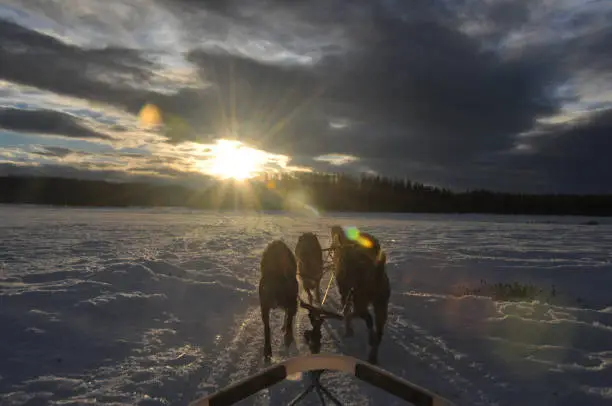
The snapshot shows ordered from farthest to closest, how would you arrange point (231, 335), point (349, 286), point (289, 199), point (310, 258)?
1. point (289, 199)
2. point (310, 258)
3. point (231, 335)
4. point (349, 286)

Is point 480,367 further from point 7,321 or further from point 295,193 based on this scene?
point 295,193

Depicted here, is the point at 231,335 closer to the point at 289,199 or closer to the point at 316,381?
the point at 316,381

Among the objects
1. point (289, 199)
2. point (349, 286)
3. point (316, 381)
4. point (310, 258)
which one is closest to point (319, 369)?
point (316, 381)

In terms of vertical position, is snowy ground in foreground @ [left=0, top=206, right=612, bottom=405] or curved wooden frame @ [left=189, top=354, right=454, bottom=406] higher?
curved wooden frame @ [left=189, top=354, right=454, bottom=406]

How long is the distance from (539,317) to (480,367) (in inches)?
93.7

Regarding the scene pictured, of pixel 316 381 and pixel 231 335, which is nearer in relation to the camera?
pixel 316 381

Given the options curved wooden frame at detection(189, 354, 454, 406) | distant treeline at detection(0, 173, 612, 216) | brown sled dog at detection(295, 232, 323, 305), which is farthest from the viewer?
distant treeline at detection(0, 173, 612, 216)

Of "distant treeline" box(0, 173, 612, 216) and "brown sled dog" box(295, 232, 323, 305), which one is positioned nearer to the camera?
"brown sled dog" box(295, 232, 323, 305)

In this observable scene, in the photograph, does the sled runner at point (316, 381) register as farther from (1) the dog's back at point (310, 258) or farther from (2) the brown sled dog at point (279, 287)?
(1) the dog's back at point (310, 258)


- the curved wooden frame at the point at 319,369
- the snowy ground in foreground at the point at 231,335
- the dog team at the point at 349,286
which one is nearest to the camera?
the curved wooden frame at the point at 319,369

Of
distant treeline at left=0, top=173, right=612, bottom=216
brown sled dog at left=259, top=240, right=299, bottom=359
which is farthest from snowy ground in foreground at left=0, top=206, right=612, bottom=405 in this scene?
distant treeline at left=0, top=173, right=612, bottom=216

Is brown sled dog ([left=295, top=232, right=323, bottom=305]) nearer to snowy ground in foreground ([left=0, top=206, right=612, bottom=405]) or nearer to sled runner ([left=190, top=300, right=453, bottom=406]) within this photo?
snowy ground in foreground ([left=0, top=206, right=612, bottom=405])

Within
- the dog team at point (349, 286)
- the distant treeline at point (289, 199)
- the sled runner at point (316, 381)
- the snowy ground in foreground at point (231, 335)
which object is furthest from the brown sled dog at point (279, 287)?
the distant treeline at point (289, 199)

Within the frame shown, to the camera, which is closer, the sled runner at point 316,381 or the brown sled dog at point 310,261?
the sled runner at point 316,381
